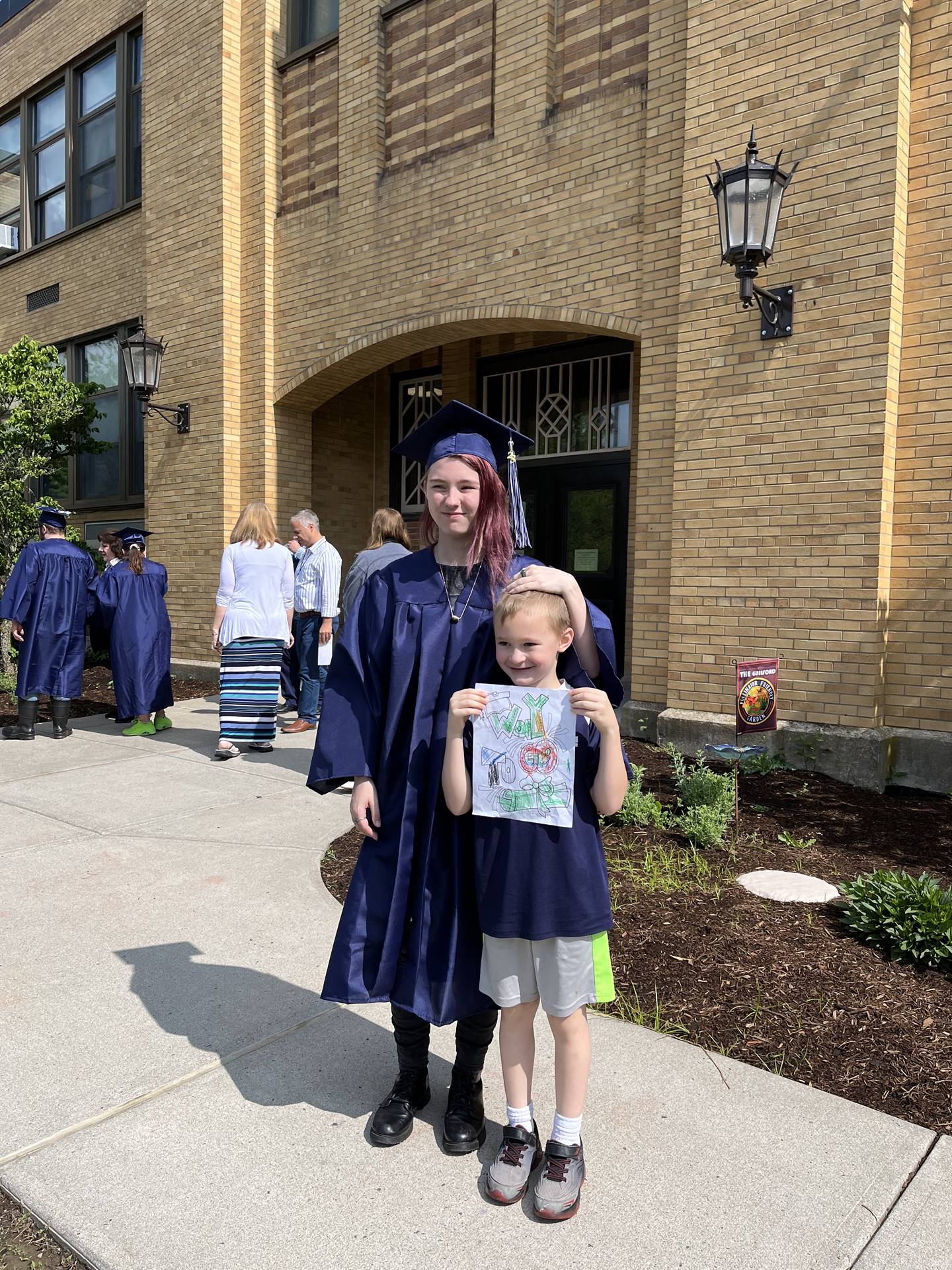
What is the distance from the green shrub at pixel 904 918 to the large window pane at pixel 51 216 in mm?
14607

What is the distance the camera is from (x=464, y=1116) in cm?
237

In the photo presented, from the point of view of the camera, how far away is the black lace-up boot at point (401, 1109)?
7.75 feet

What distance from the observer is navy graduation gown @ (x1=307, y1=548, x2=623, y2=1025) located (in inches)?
89.5

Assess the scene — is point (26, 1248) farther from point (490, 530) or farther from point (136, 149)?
point (136, 149)

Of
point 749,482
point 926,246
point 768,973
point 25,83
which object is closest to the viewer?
point 768,973

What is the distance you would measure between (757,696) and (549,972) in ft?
10.2

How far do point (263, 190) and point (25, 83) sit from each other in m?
7.00

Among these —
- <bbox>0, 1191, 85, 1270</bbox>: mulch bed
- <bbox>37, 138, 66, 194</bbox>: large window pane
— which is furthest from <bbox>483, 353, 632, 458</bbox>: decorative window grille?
<bbox>37, 138, 66, 194</bbox>: large window pane

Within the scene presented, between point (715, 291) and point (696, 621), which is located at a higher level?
point (715, 291)

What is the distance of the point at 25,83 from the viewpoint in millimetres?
14055

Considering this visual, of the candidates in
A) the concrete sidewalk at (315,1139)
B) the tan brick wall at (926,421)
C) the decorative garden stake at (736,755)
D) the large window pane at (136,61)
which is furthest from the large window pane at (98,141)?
the concrete sidewalk at (315,1139)

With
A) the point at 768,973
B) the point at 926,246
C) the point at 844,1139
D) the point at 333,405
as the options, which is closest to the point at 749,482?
the point at 926,246

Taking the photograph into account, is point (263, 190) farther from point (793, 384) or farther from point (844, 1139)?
point (844, 1139)

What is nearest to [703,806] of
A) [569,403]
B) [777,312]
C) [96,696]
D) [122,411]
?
[777,312]
